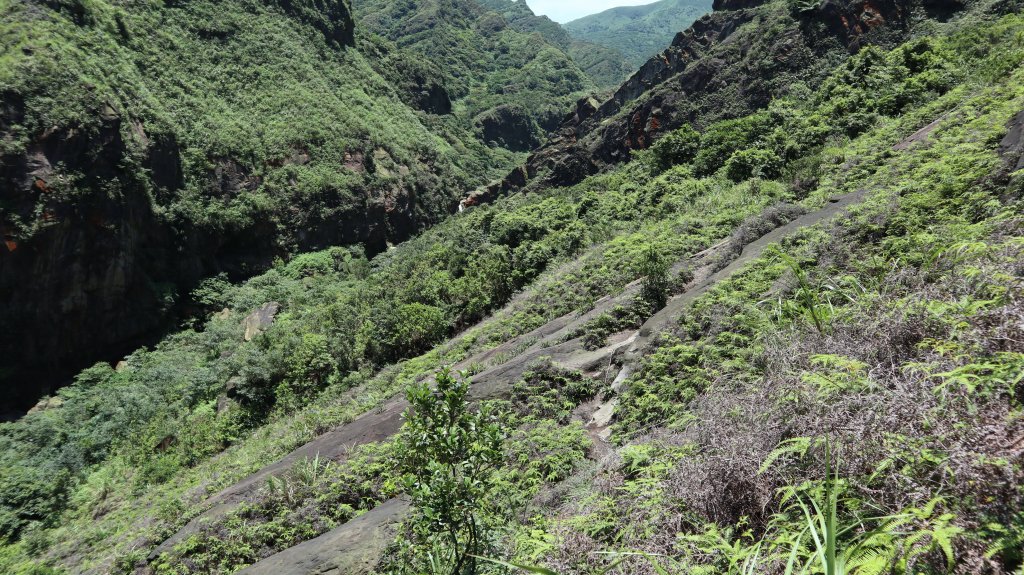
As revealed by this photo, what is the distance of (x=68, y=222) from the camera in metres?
21.8

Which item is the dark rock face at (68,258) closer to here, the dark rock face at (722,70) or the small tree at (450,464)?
the small tree at (450,464)

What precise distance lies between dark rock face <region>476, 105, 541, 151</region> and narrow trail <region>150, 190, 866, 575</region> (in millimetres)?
66483

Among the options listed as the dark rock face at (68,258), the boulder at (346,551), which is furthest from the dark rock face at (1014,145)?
the dark rock face at (68,258)

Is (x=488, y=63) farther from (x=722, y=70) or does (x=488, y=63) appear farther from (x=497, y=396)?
(x=497, y=396)

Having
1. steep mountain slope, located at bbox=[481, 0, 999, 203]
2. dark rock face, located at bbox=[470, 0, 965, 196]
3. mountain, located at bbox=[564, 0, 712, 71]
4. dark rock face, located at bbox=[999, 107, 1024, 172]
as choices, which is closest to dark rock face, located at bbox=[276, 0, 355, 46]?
dark rock face, located at bbox=[470, 0, 965, 196]

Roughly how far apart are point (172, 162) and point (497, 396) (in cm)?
3092

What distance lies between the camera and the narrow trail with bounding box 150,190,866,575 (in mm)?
4871

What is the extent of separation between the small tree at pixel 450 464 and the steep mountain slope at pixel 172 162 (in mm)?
26363

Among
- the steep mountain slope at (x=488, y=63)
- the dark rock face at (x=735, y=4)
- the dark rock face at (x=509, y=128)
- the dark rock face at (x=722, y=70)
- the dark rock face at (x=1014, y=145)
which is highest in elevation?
the steep mountain slope at (x=488, y=63)

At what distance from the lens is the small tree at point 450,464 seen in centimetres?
321

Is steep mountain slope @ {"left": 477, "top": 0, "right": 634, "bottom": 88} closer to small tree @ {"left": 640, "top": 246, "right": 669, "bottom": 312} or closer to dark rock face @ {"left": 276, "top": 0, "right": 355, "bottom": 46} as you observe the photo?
dark rock face @ {"left": 276, "top": 0, "right": 355, "bottom": 46}

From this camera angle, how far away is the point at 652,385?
221 inches

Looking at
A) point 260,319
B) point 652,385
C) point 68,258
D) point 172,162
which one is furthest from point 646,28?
point 652,385

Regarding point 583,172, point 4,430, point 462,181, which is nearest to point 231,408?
point 4,430
